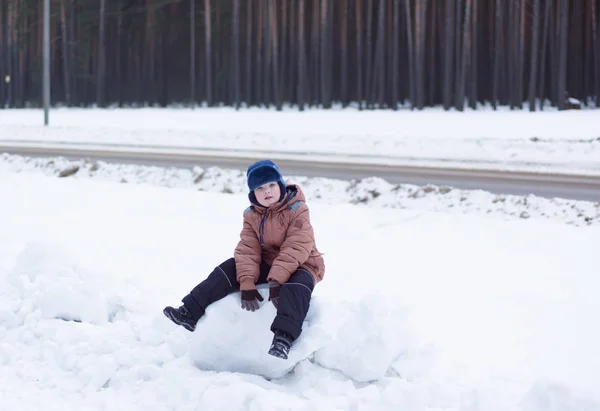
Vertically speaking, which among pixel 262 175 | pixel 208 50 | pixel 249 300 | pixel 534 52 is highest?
pixel 208 50

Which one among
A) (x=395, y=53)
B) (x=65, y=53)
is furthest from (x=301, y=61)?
(x=65, y=53)

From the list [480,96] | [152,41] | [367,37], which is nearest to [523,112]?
[480,96]

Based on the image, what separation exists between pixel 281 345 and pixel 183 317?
87 cm

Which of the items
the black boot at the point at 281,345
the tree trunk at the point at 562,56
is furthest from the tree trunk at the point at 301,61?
the black boot at the point at 281,345

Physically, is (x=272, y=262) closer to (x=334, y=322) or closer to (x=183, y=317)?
(x=334, y=322)

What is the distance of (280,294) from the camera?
14.2ft

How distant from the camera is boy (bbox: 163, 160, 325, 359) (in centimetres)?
432

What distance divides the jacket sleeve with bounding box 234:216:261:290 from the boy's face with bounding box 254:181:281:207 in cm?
25

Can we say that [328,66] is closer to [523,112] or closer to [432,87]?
[432,87]

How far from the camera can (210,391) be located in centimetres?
396

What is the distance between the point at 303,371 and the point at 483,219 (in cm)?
522

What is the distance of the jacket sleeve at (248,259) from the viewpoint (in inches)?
177

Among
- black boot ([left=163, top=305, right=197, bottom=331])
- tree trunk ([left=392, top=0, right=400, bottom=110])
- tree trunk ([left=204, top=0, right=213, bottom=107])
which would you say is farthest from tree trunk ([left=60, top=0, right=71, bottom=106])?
black boot ([left=163, top=305, right=197, bottom=331])

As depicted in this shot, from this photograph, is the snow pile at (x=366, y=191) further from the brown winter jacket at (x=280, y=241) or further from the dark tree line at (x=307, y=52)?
the dark tree line at (x=307, y=52)
